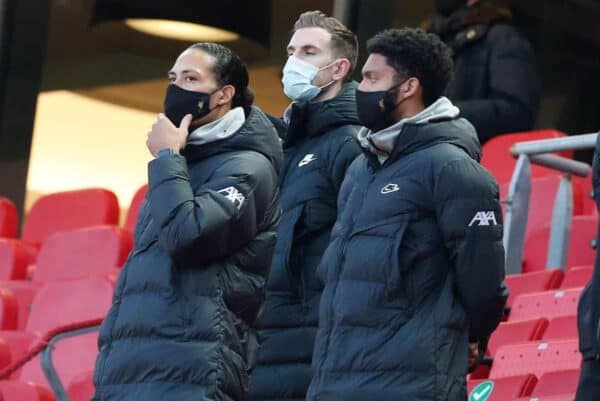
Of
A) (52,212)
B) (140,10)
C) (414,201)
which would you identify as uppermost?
(414,201)

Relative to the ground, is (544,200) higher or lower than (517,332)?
higher

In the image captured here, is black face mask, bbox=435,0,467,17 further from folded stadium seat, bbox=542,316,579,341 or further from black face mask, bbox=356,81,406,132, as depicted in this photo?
black face mask, bbox=356,81,406,132

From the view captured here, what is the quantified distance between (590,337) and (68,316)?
3114 mm

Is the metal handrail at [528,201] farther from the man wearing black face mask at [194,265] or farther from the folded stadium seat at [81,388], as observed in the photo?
the man wearing black face mask at [194,265]

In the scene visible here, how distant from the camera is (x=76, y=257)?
25.0 feet

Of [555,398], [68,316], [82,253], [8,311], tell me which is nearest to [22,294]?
[82,253]

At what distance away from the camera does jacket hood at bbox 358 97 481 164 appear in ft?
15.4

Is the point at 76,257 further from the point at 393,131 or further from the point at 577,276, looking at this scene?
the point at 393,131

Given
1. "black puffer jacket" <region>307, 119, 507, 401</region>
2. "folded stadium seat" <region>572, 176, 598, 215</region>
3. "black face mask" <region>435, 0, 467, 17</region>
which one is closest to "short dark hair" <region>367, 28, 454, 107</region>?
"black puffer jacket" <region>307, 119, 507, 401</region>

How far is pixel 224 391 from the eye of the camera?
4453 mm

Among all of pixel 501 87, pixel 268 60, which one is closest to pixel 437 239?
pixel 501 87

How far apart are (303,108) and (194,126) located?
63 centimetres

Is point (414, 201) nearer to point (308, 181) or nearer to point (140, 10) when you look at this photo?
point (308, 181)

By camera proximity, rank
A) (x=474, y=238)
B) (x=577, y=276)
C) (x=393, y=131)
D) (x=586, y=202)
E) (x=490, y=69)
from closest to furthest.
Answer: (x=474, y=238) → (x=393, y=131) → (x=577, y=276) → (x=586, y=202) → (x=490, y=69)
